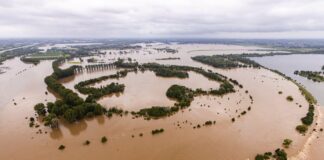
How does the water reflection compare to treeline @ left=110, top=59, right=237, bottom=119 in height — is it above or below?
below

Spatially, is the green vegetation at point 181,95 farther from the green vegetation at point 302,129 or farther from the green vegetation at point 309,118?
the green vegetation at point 309,118

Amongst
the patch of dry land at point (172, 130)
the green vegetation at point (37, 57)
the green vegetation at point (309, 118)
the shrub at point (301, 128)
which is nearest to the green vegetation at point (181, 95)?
the patch of dry land at point (172, 130)

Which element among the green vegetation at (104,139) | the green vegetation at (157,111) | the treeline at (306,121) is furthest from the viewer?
the green vegetation at (157,111)

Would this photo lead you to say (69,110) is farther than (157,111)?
No

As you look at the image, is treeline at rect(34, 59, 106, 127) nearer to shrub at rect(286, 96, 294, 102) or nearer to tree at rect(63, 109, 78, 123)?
tree at rect(63, 109, 78, 123)

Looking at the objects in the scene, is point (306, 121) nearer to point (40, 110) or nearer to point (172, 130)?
point (172, 130)

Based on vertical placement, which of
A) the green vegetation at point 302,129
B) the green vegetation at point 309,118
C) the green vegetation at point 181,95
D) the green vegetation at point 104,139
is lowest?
the green vegetation at point 104,139

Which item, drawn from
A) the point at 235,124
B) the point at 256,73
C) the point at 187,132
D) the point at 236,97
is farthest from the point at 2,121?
the point at 256,73

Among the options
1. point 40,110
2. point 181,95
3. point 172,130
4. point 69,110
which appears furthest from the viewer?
point 181,95

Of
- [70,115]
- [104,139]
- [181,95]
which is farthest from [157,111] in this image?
[70,115]

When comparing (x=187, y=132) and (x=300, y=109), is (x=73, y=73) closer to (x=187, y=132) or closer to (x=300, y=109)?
(x=187, y=132)

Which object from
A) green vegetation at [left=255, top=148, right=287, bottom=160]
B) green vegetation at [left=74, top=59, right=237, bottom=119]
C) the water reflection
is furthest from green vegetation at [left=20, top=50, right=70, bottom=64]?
green vegetation at [left=255, top=148, right=287, bottom=160]

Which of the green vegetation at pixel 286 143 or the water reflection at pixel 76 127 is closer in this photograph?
the green vegetation at pixel 286 143
